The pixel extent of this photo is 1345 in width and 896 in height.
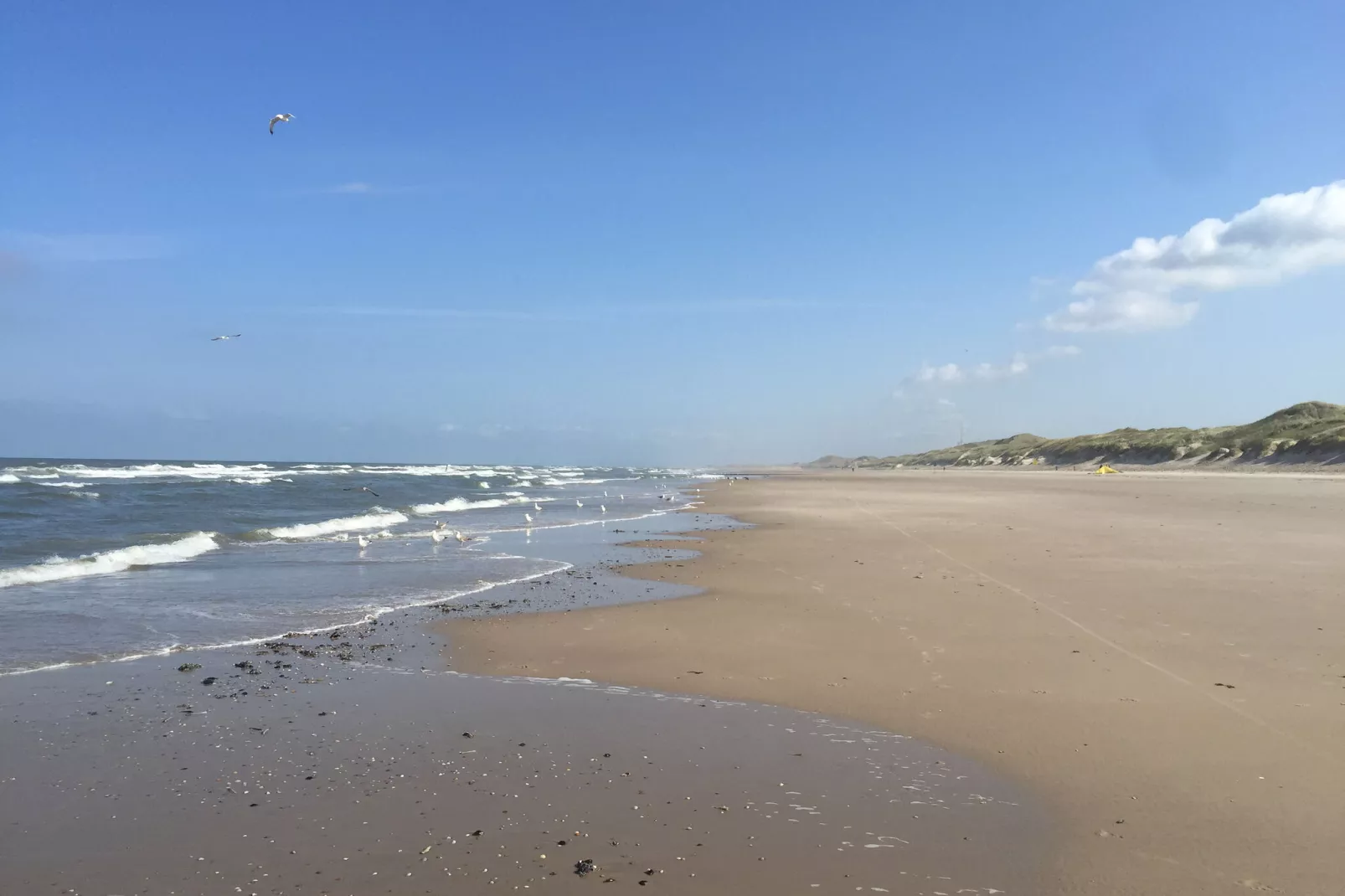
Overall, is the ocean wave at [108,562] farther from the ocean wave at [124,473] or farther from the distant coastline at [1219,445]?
the distant coastline at [1219,445]

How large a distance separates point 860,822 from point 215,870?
338cm

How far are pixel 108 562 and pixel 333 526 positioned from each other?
829cm

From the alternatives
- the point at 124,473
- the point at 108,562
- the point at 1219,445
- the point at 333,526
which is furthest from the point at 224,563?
the point at 1219,445

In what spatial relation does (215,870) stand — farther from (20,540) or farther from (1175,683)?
(20,540)

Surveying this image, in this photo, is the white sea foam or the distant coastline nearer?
the white sea foam

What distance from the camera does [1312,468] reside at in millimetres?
43031

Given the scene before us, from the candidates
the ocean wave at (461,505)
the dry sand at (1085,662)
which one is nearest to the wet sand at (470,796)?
the dry sand at (1085,662)

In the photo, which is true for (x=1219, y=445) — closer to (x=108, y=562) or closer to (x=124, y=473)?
(x=108, y=562)

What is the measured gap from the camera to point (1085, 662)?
7.80 meters

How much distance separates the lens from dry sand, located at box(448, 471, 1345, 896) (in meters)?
4.49

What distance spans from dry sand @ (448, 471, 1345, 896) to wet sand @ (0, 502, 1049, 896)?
0.53m

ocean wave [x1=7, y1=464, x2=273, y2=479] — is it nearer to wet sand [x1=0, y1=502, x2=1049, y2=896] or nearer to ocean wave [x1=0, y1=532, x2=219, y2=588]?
ocean wave [x1=0, y1=532, x2=219, y2=588]

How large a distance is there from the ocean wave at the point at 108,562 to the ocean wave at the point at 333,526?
240cm

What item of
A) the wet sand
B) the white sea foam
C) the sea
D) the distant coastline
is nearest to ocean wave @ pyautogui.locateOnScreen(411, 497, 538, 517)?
the white sea foam
